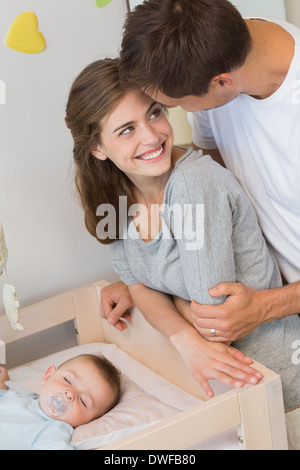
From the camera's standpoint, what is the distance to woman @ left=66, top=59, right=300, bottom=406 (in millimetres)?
1149

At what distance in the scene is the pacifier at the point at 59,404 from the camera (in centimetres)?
133

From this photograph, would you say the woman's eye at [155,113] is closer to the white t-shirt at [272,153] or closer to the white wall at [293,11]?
the white t-shirt at [272,153]

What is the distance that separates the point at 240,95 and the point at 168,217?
0.95ft

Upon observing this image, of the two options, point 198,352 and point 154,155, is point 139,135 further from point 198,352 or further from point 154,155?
point 198,352

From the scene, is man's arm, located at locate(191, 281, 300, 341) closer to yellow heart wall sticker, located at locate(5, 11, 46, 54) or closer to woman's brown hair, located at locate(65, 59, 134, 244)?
woman's brown hair, located at locate(65, 59, 134, 244)

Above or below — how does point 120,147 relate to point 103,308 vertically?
above

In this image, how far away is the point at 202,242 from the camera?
114 cm

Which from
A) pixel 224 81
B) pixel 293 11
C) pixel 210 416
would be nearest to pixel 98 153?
pixel 224 81

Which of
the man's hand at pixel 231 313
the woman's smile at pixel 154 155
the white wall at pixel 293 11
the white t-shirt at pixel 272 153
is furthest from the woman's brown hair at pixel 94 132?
the white wall at pixel 293 11

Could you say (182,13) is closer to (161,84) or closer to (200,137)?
(161,84)

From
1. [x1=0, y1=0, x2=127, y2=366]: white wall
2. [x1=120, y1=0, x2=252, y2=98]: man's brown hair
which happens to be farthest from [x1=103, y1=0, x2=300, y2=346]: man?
[x1=0, y1=0, x2=127, y2=366]: white wall

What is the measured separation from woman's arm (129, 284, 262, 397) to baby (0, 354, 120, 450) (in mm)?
172

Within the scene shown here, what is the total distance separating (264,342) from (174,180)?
1.25 feet

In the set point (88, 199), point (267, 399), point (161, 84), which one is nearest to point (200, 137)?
point (88, 199)
